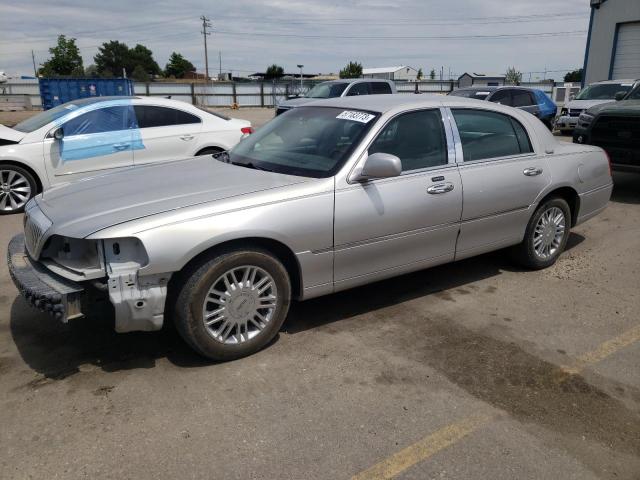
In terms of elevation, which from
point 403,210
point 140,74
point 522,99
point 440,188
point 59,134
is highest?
point 140,74

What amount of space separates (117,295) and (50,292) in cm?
39

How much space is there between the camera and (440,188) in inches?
172

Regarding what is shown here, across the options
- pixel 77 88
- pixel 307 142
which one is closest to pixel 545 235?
pixel 307 142

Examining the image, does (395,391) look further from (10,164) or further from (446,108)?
(10,164)

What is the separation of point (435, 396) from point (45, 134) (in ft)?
22.2

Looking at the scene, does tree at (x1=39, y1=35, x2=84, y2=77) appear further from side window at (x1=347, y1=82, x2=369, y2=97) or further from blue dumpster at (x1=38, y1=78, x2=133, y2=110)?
side window at (x1=347, y1=82, x2=369, y2=97)

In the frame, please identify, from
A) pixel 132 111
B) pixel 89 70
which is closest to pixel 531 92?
pixel 132 111

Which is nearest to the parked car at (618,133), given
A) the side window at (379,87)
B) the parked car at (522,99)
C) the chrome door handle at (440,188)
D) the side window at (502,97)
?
the chrome door handle at (440,188)

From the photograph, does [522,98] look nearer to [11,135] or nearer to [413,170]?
[11,135]

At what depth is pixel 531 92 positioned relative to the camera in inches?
653

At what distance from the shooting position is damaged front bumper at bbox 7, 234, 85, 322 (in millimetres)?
3199

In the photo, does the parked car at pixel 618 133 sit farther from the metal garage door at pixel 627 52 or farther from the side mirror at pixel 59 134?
the metal garage door at pixel 627 52

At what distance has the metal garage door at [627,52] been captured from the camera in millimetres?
23641

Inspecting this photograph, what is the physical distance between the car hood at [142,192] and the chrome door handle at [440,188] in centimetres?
104
